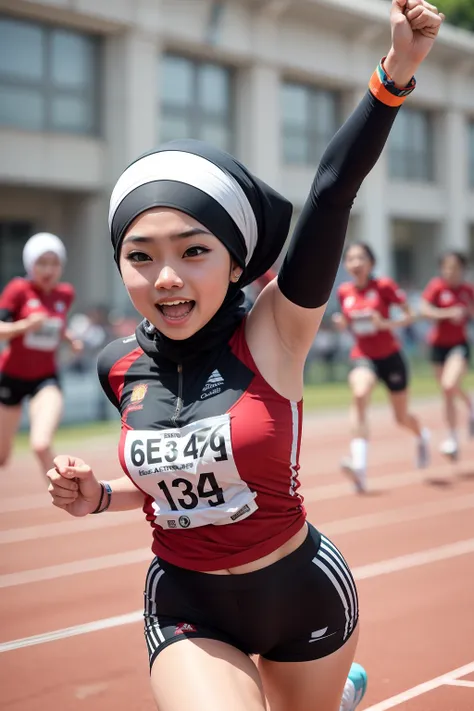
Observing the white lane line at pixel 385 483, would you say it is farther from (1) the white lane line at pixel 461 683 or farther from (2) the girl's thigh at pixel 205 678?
(2) the girl's thigh at pixel 205 678

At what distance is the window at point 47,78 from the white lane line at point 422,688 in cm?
2322

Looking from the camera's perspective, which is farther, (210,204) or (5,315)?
(5,315)

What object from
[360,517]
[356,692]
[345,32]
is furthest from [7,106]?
[356,692]

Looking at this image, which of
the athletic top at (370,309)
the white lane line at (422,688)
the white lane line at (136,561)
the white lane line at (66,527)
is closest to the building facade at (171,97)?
the athletic top at (370,309)

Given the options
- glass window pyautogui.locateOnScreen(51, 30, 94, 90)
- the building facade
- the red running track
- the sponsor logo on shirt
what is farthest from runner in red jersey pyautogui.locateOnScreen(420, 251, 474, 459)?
glass window pyautogui.locateOnScreen(51, 30, 94, 90)

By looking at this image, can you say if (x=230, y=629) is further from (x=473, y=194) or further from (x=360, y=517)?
(x=473, y=194)

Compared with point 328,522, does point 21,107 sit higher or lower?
higher

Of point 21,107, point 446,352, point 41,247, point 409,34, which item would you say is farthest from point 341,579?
point 21,107

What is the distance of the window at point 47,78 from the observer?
26297 mm

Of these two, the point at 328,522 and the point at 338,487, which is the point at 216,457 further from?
the point at 338,487

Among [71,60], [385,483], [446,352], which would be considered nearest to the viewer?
[385,483]

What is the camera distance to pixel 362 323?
11000 millimetres

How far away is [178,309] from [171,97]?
2802 centimetres

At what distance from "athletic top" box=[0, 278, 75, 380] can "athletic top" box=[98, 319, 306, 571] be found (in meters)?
6.72
